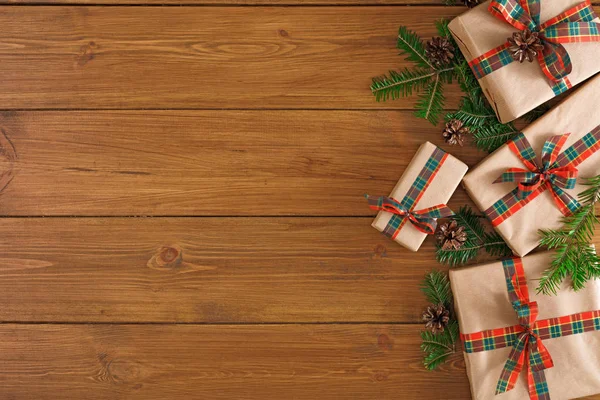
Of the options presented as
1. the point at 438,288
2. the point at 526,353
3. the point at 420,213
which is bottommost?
the point at 526,353

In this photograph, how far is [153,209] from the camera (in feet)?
3.45

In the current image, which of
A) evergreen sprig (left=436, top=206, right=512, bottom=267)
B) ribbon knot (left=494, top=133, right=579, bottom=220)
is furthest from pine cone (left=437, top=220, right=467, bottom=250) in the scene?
ribbon knot (left=494, top=133, right=579, bottom=220)

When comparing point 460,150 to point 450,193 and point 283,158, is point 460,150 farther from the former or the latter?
point 283,158

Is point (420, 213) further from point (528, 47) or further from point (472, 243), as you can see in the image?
point (528, 47)

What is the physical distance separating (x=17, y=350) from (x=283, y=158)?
2.20 feet

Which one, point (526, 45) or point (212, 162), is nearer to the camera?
point (526, 45)

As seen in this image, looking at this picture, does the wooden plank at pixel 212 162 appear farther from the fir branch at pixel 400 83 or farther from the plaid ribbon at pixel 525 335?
the plaid ribbon at pixel 525 335

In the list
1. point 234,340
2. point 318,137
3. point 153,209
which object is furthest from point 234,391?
point 318,137

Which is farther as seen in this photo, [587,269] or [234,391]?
[234,391]

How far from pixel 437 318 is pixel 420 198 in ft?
0.78

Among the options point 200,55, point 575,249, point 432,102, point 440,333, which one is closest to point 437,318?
point 440,333

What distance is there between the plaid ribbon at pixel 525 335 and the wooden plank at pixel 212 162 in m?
0.30

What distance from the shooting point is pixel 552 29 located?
3.03 feet

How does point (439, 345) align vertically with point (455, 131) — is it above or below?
below
